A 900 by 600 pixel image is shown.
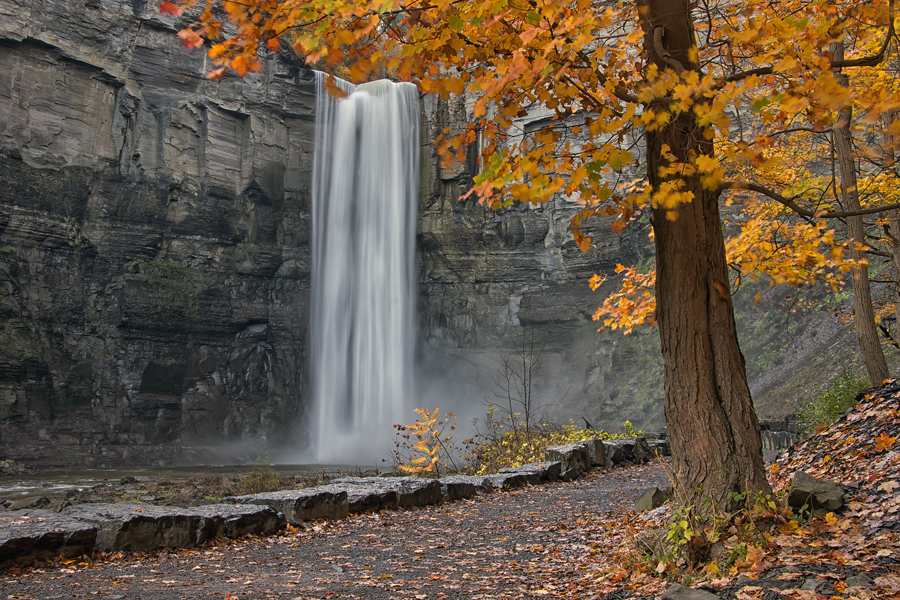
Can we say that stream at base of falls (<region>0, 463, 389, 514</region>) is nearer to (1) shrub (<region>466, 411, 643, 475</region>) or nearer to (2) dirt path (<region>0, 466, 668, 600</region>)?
(1) shrub (<region>466, 411, 643, 475</region>)

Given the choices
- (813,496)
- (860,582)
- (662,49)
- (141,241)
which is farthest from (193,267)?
(860,582)

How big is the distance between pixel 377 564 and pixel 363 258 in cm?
2593

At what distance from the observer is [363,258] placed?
30.1 m

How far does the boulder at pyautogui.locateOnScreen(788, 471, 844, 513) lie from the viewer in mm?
3828

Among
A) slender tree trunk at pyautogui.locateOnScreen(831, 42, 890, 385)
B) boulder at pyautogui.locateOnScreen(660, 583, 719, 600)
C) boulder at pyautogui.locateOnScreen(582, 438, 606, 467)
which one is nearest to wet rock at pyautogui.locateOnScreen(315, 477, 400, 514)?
boulder at pyautogui.locateOnScreen(660, 583, 719, 600)

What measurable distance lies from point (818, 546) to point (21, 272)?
28314mm

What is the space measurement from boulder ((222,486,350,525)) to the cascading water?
22.2 m

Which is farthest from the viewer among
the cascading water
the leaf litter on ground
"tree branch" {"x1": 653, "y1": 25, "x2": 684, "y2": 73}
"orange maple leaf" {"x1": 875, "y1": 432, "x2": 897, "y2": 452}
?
the cascading water

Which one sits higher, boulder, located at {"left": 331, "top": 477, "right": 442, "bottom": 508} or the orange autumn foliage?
the orange autumn foliage

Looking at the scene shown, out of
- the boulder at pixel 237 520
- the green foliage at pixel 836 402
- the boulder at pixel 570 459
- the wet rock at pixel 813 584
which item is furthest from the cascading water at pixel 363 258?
the wet rock at pixel 813 584

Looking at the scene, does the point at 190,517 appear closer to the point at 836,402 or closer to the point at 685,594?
the point at 685,594

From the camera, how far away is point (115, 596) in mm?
3875

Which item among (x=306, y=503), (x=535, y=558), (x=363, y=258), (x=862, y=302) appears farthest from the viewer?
(x=363, y=258)

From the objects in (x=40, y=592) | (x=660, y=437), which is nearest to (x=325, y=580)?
(x=40, y=592)
